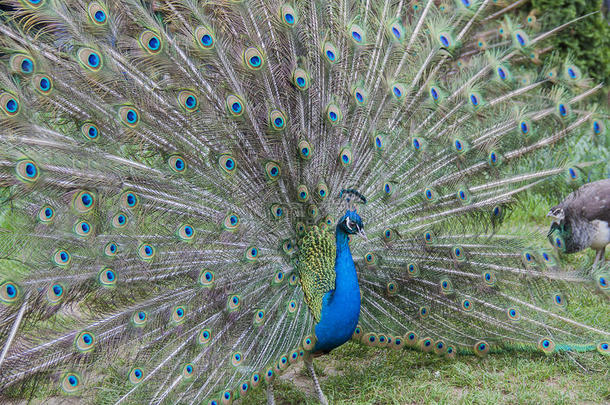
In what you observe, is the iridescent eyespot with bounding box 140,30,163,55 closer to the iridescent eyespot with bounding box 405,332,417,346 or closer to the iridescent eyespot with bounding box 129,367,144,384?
the iridescent eyespot with bounding box 129,367,144,384

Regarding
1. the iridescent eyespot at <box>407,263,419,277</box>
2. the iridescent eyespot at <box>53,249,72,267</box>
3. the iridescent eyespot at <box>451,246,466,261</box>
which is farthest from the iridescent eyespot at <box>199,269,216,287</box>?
the iridescent eyespot at <box>451,246,466,261</box>

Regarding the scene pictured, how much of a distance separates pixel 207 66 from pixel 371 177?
1.16 metres

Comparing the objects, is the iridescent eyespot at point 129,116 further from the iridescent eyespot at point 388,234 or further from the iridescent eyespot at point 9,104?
the iridescent eyespot at point 388,234

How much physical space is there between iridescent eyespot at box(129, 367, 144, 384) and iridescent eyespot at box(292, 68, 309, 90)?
5.22ft

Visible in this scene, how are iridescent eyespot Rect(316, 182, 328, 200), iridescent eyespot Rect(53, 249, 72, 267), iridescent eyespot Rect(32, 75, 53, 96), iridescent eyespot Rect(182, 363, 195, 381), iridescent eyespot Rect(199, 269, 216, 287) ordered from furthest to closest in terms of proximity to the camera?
iridescent eyespot Rect(316, 182, 328, 200) → iridescent eyespot Rect(199, 269, 216, 287) → iridescent eyespot Rect(182, 363, 195, 381) → iridescent eyespot Rect(53, 249, 72, 267) → iridescent eyespot Rect(32, 75, 53, 96)

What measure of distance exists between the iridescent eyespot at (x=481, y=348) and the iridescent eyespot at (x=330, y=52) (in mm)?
1903

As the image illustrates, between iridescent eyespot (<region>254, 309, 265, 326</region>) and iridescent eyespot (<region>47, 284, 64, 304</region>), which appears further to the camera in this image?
iridescent eyespot (<region>254, 309, 265, 326</region>)

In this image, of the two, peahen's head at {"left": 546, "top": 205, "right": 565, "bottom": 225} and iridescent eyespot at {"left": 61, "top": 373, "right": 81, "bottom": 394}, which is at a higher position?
peahen's head at {"left": 546, "top": 205, "right": 565, "bottom": 225}

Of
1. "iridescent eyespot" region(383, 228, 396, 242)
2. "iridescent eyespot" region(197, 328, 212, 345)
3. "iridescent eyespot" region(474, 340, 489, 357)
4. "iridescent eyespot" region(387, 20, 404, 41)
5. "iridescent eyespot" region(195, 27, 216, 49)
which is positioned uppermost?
"iridescent eyespot" region(387, 20, 404, 41)

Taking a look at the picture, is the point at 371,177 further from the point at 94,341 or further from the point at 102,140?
the point at 94,341

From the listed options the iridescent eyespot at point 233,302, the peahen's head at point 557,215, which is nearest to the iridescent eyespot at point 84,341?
the iridescent eyespot at point 233,302

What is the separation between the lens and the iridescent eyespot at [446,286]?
3.39 metres

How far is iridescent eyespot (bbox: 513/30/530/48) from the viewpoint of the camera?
12.3 feet

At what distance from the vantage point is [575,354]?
3375 mm
